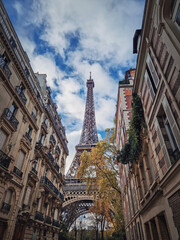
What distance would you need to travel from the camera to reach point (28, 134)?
17.6 metres

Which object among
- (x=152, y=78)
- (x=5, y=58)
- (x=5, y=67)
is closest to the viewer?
Result: (x=152, y=78)

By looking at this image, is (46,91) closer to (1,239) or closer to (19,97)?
(19,97)

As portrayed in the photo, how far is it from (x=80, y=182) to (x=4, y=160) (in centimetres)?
4548

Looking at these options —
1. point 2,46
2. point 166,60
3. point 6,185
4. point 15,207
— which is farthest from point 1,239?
point 166,60

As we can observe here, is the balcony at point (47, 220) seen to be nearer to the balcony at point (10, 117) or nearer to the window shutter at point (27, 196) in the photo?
the window shutter at point (27, 196)

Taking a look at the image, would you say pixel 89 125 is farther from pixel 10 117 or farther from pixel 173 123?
pixel 173 123

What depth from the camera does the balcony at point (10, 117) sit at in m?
13.2

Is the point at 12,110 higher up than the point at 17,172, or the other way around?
the point at 12,110

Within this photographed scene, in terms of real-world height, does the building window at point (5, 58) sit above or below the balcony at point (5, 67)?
above

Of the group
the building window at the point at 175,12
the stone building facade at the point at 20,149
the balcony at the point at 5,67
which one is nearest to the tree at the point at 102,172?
the stone building facade at the point at 20,149

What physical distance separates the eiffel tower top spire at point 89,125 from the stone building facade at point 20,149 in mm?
57541

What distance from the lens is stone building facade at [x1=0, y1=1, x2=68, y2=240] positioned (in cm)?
1298

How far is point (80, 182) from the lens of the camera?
54406mm

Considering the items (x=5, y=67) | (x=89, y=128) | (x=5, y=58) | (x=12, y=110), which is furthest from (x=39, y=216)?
(x=89, y=128)
